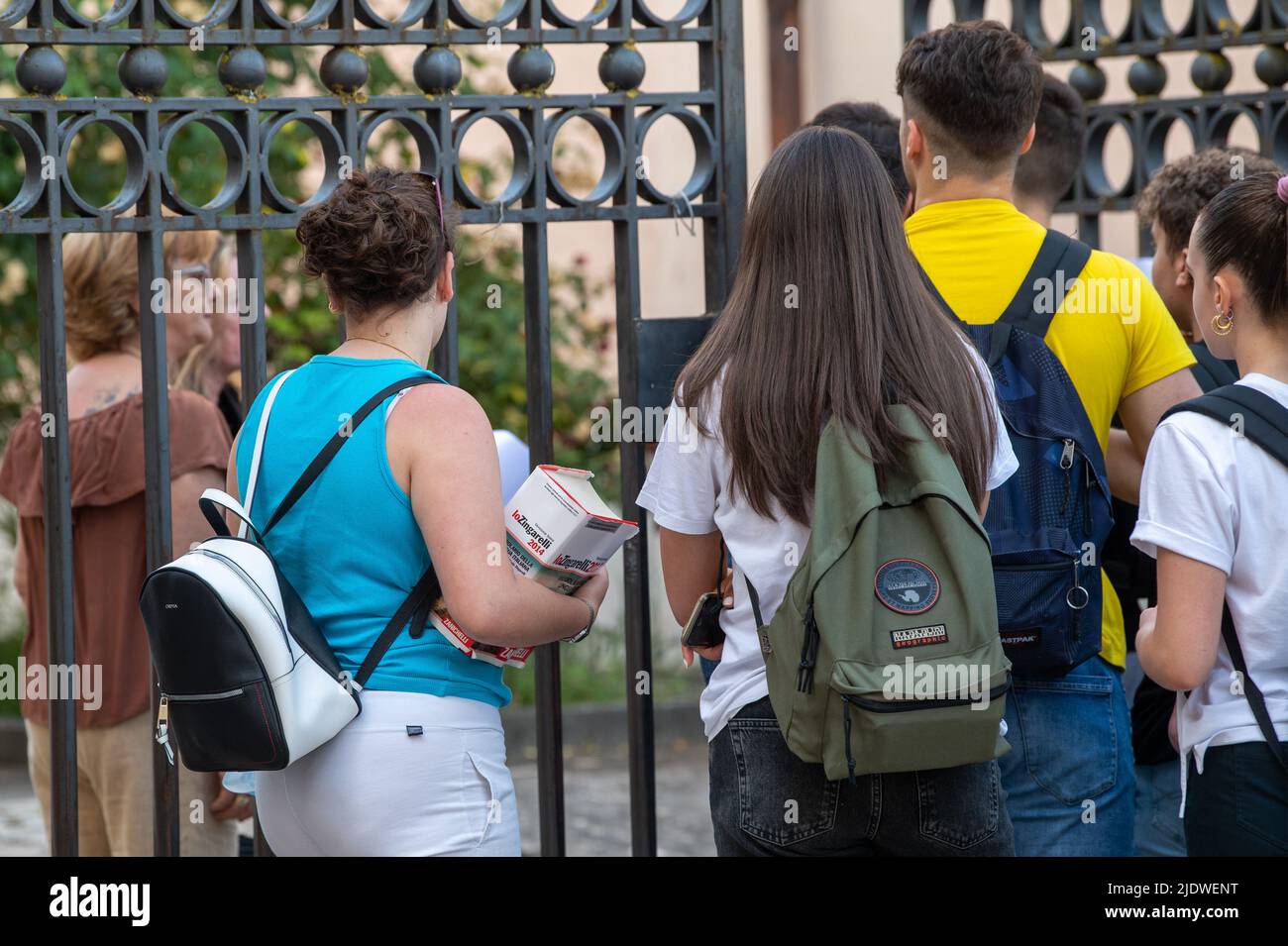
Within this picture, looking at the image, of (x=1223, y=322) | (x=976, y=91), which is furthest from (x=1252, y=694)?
(x=976, y=91)

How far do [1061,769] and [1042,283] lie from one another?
0.79m

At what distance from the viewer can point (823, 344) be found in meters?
2.25

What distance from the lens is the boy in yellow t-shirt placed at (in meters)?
2.52

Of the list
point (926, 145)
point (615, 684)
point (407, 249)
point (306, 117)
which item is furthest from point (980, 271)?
point (615, 684)

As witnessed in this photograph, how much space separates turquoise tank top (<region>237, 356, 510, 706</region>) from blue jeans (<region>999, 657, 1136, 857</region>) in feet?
2.96

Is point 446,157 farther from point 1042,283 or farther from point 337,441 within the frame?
point 1042,283

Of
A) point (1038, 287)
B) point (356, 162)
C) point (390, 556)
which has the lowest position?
point (390, 556)

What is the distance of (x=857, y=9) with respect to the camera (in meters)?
9.49

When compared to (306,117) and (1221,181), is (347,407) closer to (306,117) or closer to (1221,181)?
(306,117)

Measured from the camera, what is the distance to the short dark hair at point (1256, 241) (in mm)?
2346

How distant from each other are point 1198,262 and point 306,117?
5.18 ft

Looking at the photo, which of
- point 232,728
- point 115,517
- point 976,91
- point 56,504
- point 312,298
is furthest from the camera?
point 312,298

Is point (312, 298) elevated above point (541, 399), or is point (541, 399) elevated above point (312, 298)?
point (312, 298)
